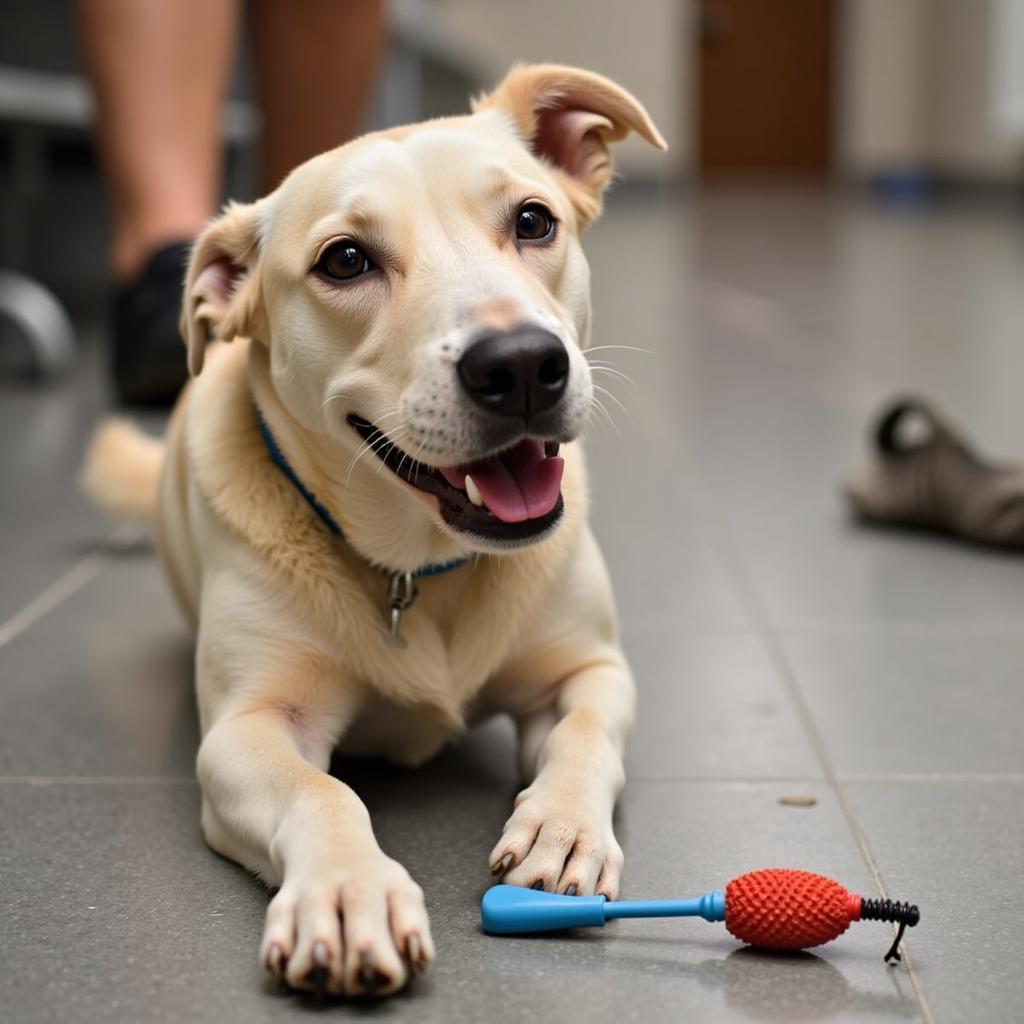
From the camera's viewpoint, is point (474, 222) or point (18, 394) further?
point (18, 394)

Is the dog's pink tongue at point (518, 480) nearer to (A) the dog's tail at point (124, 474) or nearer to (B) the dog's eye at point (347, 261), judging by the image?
(B) the dog's eye at point (347, 261)

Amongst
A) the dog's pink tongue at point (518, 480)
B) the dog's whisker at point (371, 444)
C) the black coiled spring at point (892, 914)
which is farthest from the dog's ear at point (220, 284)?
the black coiled spring at point (892, 914)

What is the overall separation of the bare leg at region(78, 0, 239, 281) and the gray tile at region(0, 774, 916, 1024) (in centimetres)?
200

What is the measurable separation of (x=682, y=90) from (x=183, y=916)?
15.5 m

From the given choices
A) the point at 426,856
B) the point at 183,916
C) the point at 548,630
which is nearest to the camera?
the point at 183,916

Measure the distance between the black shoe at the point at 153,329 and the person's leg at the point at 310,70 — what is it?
59 centimetres

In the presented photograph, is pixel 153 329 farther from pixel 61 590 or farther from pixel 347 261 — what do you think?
pixel 347 261

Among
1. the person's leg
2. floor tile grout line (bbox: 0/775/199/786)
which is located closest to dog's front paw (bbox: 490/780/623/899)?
floor tile grout line (bbox: 0/775/199/786)

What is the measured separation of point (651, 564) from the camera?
256cm

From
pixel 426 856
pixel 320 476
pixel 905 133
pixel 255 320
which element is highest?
pixel 255 320

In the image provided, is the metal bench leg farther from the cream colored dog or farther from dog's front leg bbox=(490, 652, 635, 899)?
dog's front leg bbox=(490, 652, 635, 899)

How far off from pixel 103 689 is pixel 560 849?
34.2 inches

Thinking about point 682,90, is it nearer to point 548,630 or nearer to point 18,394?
point 18,394

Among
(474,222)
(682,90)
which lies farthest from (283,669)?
(682,90)
